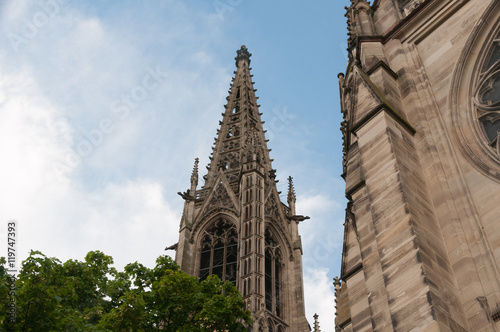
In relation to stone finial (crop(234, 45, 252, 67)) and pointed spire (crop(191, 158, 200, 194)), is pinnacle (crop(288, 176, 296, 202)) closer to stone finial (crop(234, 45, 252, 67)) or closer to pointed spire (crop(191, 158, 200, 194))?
pointed spire (crop(191, 158, 200, 194))

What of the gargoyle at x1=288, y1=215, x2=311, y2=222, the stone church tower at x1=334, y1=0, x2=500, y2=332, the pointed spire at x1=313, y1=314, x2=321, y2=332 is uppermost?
the gargoyle at x1=288, y1=215, x2=311, y2=222

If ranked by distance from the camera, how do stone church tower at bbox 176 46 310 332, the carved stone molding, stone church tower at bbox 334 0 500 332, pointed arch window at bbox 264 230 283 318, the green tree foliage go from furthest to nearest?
pointed arch window at bbox 264 230 283 318
stone church tower at bbox 176 46 310 332
the green tree foliage
the carved stone molding
stone church tower at bbox 334 0 500 332

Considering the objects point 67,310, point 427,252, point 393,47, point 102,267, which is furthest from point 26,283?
point 393,47

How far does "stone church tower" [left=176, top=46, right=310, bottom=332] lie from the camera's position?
29938mm

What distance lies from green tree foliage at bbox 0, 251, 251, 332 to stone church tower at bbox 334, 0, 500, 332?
3.65 meters

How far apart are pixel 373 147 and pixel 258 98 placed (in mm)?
42757

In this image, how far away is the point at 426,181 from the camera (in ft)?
29.5

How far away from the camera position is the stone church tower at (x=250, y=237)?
29.9 metres

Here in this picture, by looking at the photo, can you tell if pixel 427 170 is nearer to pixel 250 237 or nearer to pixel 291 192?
pixel 250 237

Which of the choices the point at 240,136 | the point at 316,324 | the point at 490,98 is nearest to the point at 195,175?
the point at 240,136

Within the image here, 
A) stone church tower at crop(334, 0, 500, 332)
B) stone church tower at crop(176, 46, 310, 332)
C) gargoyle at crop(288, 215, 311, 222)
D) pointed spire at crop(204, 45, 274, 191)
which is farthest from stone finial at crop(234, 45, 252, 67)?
stone church tower at crop(334, 0, 500, 332)

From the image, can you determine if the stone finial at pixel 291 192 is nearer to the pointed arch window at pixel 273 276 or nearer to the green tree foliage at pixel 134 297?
the pointed arch window at pixel 273 276

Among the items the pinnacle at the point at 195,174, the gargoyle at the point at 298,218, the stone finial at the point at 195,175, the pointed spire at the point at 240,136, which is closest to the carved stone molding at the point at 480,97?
the pointed spire at the point at 240,136

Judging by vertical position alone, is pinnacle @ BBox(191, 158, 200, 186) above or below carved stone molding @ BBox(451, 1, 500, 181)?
above
